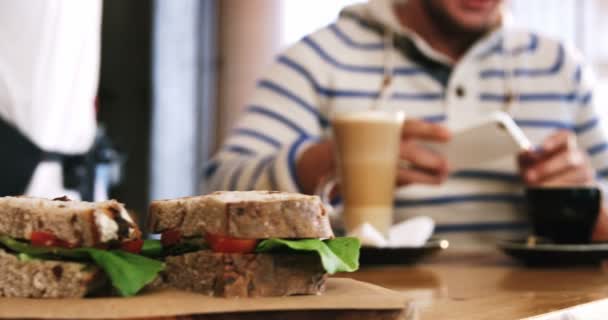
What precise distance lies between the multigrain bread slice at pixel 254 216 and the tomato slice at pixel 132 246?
0.17ft

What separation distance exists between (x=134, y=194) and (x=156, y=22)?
1185mm

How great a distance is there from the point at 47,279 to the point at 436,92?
1.55 m

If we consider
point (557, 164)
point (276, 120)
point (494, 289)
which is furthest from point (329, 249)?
point (276, 120)

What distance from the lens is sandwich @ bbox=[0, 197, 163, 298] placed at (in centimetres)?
64

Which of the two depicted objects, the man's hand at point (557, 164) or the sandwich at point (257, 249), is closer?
the sandwich at point (257, 249)

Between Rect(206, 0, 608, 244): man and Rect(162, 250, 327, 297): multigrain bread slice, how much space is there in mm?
1137

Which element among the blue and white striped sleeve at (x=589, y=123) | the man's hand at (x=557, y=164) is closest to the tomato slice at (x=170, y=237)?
the man's hand at (x=557, y=164)

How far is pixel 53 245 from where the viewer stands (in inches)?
26.4

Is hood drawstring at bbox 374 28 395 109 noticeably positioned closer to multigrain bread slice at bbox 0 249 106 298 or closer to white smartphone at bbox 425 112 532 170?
white smartphone at bbox 425 112 532 170

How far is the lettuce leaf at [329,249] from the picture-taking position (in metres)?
0.68

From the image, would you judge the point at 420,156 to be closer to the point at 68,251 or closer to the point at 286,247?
the point at 286,247

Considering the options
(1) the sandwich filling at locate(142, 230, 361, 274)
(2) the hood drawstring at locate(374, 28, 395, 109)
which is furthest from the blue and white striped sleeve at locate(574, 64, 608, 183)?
(1) the sandwich filling at locate(142, 230, 361, 274)

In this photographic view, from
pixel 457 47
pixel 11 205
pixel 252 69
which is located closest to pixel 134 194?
pixel 252 69

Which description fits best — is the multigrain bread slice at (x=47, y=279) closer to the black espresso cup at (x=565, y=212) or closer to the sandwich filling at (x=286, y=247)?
the sandwich filling at (x=286, y=247)
